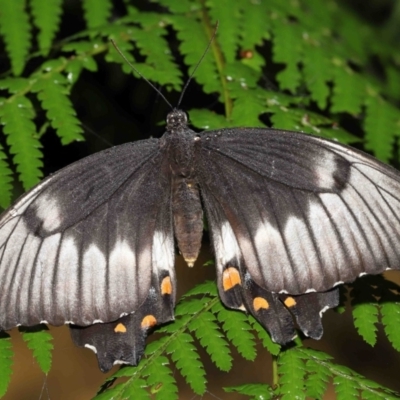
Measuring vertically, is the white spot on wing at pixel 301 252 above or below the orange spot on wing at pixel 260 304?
above

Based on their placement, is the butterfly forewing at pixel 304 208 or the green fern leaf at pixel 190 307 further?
the green fern leaf at pixel 190 307

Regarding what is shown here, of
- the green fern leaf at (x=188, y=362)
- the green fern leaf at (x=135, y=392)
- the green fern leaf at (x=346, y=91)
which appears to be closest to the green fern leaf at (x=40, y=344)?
the green fern leaf at (x=135, y=392)

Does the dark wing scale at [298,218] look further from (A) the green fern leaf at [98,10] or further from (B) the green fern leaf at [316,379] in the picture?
(A) the green fern leaf at [98,10]

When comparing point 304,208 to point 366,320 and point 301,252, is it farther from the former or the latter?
point 366,320

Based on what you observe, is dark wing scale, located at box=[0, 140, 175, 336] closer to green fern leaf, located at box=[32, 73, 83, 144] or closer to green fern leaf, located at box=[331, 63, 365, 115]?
green fern leaf, located at box=[32, 73, 83, 144]

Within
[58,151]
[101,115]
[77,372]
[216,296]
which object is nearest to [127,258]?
[216,296]

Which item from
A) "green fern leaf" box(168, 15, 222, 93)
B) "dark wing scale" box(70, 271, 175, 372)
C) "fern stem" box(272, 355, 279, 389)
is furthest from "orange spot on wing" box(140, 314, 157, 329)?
"green fern leaf" box(168, 15, 222, 93)

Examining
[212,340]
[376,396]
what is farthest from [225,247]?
[376,396]
